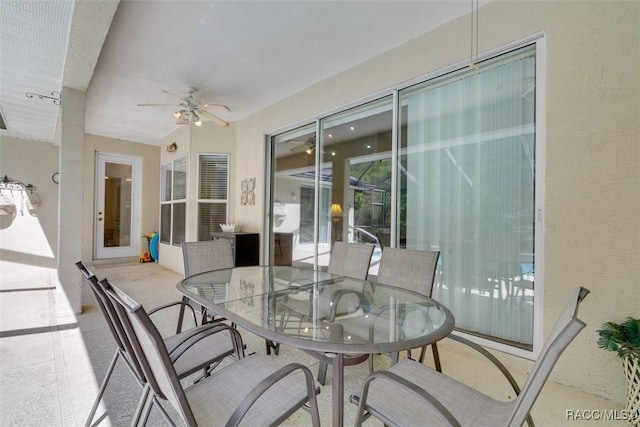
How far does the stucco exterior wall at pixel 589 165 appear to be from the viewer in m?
1.85

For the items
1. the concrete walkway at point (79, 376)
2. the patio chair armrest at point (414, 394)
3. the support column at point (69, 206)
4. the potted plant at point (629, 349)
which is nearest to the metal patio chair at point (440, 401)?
the patio chair armrest at point (414, 394)

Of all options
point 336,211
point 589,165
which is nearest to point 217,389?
point 589,165

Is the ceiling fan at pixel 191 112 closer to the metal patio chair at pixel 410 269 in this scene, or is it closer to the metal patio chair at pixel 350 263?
the metal patio chair at pixel 350 263

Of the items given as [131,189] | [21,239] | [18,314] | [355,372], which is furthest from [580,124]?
[21,239]

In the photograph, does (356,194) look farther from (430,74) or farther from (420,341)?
(420,341)

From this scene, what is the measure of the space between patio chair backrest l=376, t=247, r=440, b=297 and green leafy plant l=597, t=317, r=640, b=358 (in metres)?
1.03

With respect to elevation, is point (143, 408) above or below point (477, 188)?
below

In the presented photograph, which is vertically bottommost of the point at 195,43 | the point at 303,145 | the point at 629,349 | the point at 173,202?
the point at 629,349

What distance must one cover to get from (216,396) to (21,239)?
689 cm

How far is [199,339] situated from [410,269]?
4.84 feet

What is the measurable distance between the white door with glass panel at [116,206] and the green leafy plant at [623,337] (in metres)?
8.05

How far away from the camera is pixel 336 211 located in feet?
12.6

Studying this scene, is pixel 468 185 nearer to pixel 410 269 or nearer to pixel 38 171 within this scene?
pixel 410 269

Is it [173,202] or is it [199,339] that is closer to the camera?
[199,339]
